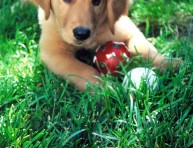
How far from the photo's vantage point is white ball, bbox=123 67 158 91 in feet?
9.36

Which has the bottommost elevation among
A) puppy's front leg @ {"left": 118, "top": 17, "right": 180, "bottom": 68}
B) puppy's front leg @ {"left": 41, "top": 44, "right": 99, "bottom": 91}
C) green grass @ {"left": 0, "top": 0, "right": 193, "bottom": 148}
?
green grass @ {"left": 0, "top": 0, "right": 193, "bottom": 148}

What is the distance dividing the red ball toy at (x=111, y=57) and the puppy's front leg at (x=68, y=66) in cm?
8

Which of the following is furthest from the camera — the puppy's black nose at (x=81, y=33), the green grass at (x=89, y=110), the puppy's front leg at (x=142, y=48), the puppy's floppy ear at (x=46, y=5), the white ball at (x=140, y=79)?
the puppy's floppy ear at (x=46, y=5)

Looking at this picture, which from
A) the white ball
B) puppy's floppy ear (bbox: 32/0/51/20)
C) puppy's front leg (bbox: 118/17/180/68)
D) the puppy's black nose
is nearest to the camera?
the white ball

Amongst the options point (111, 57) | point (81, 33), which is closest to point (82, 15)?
point (81, 33)

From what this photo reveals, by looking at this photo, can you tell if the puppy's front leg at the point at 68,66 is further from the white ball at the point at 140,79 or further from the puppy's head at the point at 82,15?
the white ball at the point at 140,79

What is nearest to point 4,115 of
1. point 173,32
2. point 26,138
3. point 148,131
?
point 26,138

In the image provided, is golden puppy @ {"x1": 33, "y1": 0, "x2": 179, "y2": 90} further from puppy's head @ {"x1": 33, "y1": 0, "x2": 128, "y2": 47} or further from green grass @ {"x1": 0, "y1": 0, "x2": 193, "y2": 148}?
green grass @ {"x1": 0, "y1": 0, "x2": 193, "y2": 148}

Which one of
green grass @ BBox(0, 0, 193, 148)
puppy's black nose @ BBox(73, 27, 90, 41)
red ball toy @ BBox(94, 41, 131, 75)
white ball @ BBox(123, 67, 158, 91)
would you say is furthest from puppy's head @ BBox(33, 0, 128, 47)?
white ball @ BBox(123, 67, 158, 91)

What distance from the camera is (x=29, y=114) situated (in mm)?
2771

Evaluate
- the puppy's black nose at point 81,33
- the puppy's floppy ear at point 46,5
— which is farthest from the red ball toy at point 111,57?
the puppy's floppy ear at point 46,5

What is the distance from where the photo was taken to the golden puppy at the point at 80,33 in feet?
10.4

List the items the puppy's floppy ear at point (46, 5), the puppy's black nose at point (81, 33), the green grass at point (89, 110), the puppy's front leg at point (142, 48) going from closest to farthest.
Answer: the green grass at point (89, 110) → the puppy's black nose at point (81, 33) → the puppy's front leg at point (142, 48) → the puppy's floppy ear at point (46, 5)

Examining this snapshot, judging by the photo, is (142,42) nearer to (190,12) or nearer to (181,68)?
(181,68)
